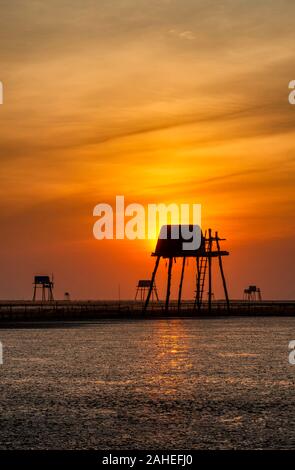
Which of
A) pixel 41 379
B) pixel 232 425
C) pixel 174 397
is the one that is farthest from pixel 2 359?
pixel 232 425

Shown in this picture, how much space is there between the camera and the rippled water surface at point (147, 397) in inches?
1062

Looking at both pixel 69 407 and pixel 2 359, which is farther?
pixel 2 359

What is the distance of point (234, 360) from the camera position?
56.2 meters

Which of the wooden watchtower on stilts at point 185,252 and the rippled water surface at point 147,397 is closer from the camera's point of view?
the rippled water surface at point 147,397

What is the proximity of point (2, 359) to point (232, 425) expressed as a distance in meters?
29.8

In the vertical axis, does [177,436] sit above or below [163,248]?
below

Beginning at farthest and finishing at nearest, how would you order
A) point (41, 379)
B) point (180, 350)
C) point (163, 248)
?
point (163, 248) < point (180, 350) < point (41, 379)

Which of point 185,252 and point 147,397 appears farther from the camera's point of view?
point 185,252

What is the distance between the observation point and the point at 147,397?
120 ft

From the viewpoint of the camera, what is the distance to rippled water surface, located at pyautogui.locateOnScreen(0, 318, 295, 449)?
88.5ft

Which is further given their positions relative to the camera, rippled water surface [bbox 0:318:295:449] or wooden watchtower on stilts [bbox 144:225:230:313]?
wooden watchtower on stilts [bbox 144:225:230:313]

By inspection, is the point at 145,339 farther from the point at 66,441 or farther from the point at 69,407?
the point at 66,441

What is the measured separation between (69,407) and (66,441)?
24.6ft
